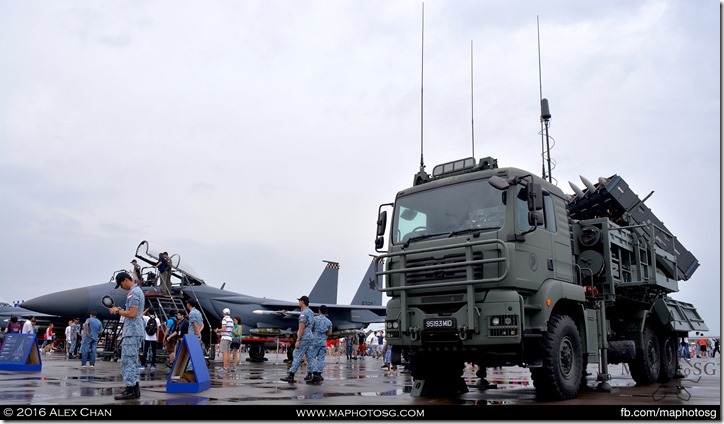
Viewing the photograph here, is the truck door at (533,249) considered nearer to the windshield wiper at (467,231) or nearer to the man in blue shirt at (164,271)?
the windshield wiper at (467,231)

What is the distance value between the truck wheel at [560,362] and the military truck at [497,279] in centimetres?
1

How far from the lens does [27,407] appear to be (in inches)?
231

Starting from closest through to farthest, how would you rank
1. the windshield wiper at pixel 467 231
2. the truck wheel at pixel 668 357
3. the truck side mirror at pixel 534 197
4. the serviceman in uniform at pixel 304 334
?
the truck side mirror at pixel 534 197 < the windshield wiper at pixel 467 231 < the serviceman in uniform at pixel 304 334 < the truck wheel at pixel 668 357

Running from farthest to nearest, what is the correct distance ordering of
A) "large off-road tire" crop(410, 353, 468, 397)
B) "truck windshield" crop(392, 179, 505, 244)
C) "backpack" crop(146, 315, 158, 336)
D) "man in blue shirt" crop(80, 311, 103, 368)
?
"man in blue shirt" crop(80, 311, 103, 368) < "backpack" crop(146, 315, 158, 336) < "large off-road tire" crop(410, 353, 468, 397) < "truck windshield" crop(392, 179, 505, 244)

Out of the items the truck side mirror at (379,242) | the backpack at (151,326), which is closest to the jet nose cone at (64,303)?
the backpack at (151,326)

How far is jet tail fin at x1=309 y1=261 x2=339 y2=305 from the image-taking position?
30531mm

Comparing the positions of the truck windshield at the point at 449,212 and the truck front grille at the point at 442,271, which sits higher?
the truck windshield at the point at 449,212

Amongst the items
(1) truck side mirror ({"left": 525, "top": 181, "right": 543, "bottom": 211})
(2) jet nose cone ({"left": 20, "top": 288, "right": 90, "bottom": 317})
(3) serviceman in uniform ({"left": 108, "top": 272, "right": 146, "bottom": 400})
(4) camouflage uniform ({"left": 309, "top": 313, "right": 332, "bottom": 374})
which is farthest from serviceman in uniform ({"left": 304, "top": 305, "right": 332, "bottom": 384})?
(2) jet nose cone ({"left": 20, "top": 288, "right": 90, "bottom": 317})

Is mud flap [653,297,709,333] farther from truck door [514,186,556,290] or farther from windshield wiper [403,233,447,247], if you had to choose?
windshield wiper [403,233,447,247]

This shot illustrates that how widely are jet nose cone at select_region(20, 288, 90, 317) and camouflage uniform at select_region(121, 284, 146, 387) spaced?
52.4ft

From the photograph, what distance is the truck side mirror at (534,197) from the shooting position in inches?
291

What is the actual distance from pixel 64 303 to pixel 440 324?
18.9 meters

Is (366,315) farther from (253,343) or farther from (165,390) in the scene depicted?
(165,390)

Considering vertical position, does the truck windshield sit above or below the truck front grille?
above
